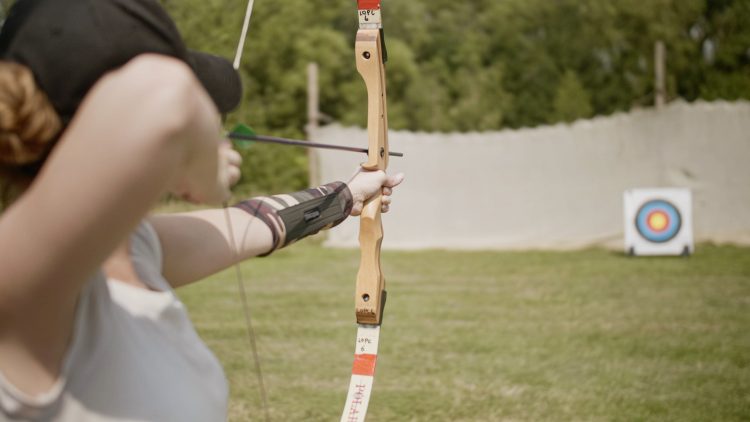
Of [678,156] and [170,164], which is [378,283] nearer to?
[170,164]

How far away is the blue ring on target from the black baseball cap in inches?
283

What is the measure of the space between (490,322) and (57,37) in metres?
3.87

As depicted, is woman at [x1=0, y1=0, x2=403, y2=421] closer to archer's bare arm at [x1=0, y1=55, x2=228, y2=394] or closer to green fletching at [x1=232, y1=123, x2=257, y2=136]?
archer's bare arm at [x1=0, y1=55, x2=228, y2=394]

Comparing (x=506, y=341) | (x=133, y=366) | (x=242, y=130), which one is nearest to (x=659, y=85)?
(x=506, y=341)

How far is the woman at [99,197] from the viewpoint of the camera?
0.54 meters

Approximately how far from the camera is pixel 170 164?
558 mm

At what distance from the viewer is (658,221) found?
7488 millimetres

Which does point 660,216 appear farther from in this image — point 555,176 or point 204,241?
point 204,241

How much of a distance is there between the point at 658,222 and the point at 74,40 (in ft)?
24.1

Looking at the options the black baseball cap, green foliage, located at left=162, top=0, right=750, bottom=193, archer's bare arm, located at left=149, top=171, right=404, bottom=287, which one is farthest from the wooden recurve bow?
green foliage, located at left=162, top=0, right=750, bottom=193

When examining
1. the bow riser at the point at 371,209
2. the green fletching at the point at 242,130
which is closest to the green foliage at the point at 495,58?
the bow riser at the point at 371,209

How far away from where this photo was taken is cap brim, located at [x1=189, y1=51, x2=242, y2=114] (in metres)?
0.80

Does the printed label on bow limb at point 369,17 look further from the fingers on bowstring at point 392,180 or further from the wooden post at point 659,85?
the wooden post at point 659,85

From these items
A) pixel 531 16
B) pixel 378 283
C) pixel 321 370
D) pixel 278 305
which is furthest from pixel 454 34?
pixel 378 283
